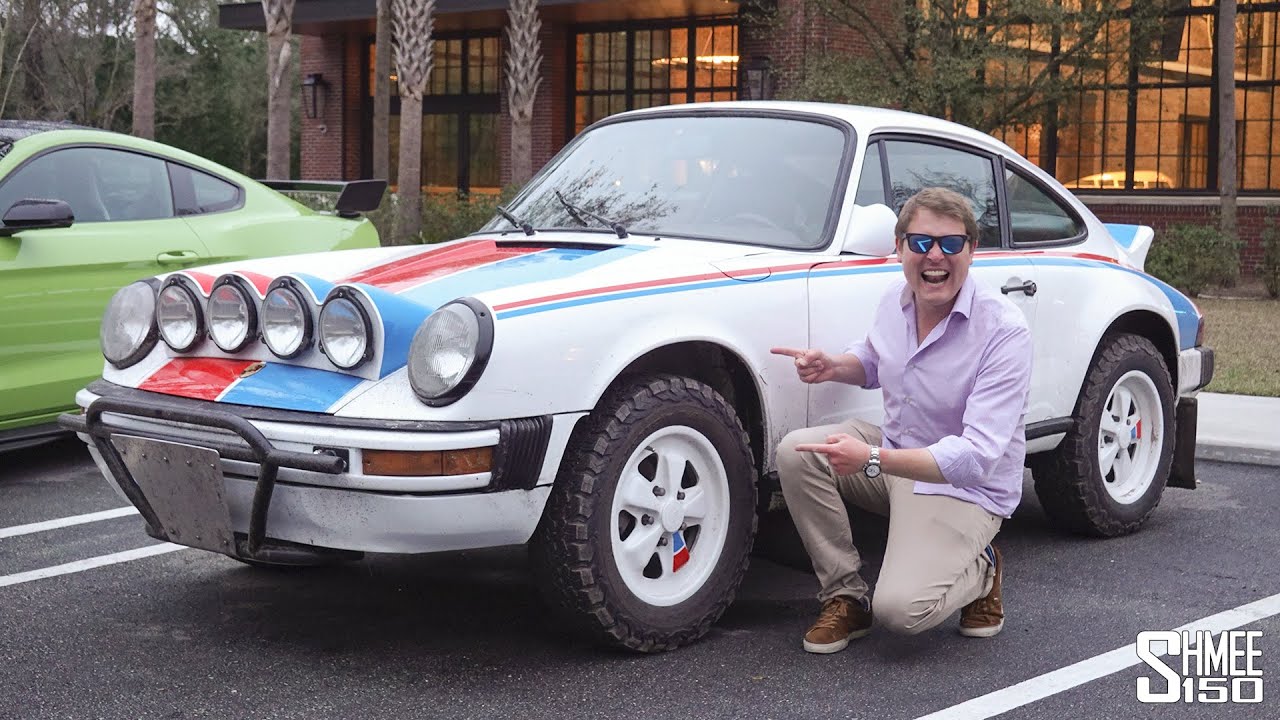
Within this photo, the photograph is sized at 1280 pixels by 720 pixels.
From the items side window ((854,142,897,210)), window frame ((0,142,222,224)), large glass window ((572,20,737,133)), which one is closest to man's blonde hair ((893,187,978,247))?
side window ((854,142,897,210))

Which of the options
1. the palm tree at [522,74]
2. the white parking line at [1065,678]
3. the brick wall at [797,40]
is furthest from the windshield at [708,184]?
the palm tree at [522,74]

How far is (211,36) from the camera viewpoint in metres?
44.0

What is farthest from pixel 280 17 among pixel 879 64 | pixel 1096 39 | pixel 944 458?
pixel 944 458

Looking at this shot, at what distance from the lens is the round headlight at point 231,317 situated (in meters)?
4.11

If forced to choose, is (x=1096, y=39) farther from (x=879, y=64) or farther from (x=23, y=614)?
(x=23, y=614)

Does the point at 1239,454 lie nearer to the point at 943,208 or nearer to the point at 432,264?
the point at 943,208

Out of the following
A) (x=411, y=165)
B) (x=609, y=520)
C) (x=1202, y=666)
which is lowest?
(x=1202, y=666)

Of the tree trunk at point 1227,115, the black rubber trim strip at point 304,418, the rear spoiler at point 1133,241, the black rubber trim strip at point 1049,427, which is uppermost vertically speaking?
the tree trunk at point 1227,115

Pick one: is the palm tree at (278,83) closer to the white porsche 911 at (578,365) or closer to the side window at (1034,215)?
the white porsche 911 at (578,365)

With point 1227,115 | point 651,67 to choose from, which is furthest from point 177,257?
point 651,67

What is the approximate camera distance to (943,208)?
4203 mm

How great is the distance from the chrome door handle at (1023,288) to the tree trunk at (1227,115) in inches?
552

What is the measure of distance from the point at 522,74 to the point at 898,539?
65.4 ft

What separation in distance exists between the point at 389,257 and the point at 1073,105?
718 inches
